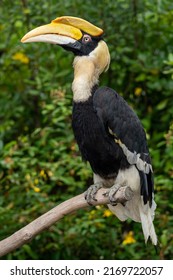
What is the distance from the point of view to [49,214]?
3053 millimetres

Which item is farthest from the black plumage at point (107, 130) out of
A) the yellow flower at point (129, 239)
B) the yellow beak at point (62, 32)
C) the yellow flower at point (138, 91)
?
the yellow flower at point (138, 91)

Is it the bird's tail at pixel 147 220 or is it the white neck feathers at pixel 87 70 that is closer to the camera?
the white neck feathers at pixel 87 70

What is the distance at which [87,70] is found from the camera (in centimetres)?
316

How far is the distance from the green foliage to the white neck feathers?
78cm

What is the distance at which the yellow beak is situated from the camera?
3068 mm

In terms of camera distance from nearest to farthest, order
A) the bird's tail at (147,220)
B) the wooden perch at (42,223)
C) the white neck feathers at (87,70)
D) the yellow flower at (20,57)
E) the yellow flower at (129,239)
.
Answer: the wooden perch at (42,223)
the white neck feathers at (87,70)
the bird's tail at (147,220)
the yellow flower at (129,239)
the yellow flower at (20,57)

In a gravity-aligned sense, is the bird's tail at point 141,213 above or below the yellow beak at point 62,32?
below

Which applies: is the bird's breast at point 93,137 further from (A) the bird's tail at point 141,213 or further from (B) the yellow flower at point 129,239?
(B) the yellow flower at point 129,239

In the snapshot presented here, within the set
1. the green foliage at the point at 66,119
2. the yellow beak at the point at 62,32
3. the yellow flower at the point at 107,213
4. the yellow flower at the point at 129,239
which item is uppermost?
the yellow beak at the point at 62,32

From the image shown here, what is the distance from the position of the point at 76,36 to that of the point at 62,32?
0.20 ft

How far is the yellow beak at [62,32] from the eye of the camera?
307 centimetres

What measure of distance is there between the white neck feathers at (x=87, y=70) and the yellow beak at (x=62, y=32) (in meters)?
0.07

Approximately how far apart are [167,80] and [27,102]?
83cm

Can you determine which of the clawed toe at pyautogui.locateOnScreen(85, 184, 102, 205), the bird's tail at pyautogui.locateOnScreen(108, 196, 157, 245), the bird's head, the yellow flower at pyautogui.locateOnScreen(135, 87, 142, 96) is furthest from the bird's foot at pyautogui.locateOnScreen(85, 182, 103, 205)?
the yellow flower at pyautogui.locateOnScreen(135, 87, 142, 96)
